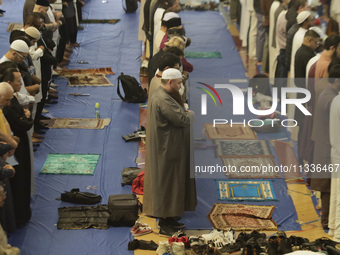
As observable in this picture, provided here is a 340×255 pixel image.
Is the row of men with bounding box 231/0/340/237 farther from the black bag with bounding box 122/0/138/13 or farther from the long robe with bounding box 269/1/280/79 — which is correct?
the black bag with bounding box 122/0/138/13

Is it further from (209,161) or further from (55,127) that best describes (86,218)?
(55,127)

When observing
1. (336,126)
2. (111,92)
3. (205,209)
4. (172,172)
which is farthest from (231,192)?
(111,92)

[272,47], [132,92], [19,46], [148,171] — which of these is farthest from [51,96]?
[148,171]

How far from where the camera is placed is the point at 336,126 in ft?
23.4

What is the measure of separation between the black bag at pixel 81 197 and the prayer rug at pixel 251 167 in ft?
6.31

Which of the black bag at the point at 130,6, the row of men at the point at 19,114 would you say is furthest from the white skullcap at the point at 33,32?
the black bag at the point at 130,6

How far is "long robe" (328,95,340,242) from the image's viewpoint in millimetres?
7117

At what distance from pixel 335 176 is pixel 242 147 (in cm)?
288

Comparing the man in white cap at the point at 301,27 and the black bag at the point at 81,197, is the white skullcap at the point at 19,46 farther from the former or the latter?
the man in white cap at the point at 301,27

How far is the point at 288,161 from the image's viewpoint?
966 centimetres

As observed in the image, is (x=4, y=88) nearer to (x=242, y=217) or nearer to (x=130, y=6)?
(x=242, y=217)

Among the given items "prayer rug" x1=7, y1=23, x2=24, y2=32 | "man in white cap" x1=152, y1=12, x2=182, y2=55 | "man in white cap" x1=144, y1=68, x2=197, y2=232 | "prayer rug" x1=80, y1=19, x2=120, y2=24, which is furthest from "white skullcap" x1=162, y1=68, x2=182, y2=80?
"prayer rug" x1=80, y1=19, x2=120, y2=24

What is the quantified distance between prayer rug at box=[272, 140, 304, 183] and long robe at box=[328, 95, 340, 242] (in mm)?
1601

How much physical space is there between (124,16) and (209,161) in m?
9.42
